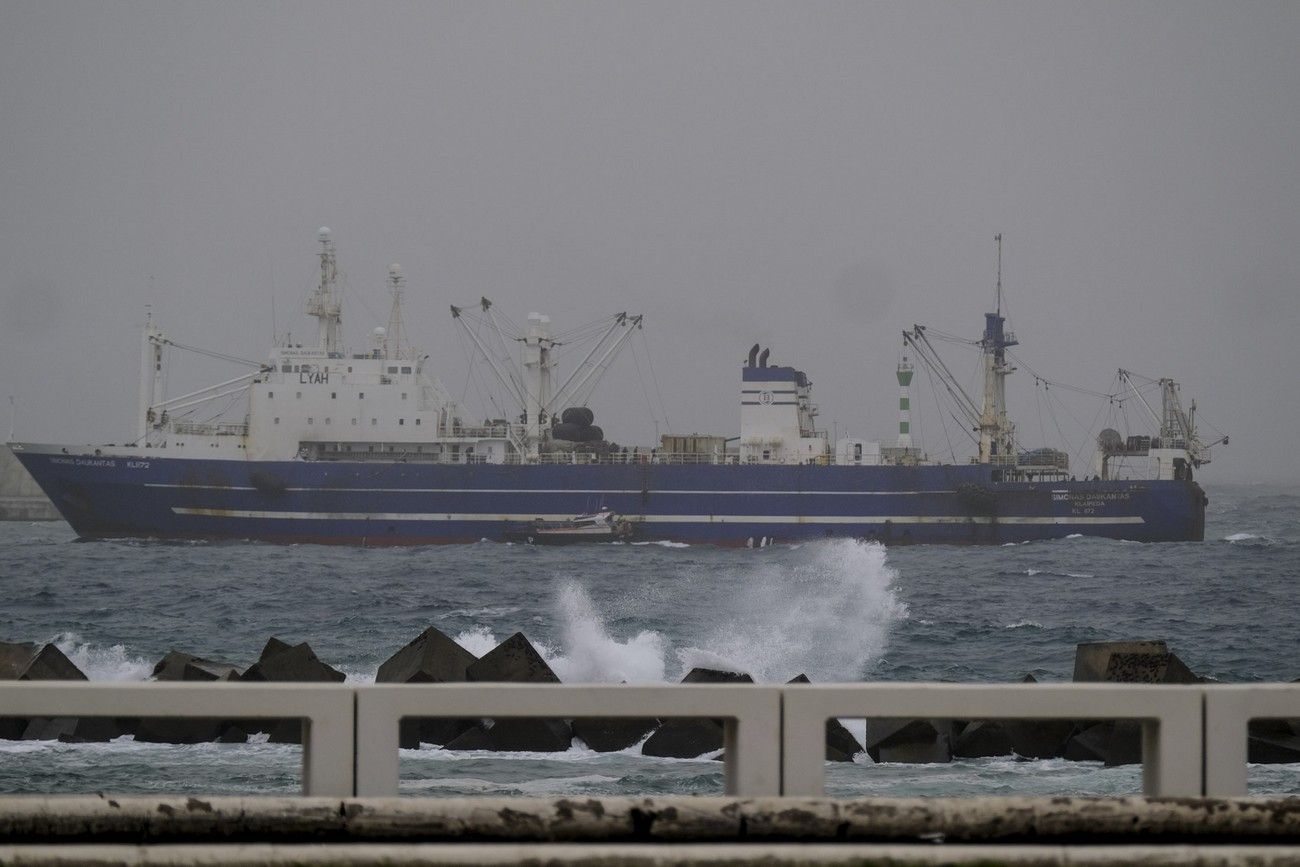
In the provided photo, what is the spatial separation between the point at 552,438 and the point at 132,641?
3242cm

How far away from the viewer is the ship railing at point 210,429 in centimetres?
5309

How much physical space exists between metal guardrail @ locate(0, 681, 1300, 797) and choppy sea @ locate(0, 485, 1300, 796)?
568 centimetres

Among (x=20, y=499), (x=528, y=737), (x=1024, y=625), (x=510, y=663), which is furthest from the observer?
(x=20, y=499)

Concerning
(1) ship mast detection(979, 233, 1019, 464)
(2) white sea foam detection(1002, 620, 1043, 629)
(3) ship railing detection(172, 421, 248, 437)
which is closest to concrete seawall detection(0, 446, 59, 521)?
(3) ship railing detection(172, 421, 248, 437)

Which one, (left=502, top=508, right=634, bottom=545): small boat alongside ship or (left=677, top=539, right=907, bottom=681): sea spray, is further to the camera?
(left=502, top=508, right=634, bottom=545): small boat alongside ship

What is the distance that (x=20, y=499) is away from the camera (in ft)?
310

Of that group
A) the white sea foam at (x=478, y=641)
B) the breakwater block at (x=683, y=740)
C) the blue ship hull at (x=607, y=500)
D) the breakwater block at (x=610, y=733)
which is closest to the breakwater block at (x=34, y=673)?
the breakwater block at (x=610, y=733)

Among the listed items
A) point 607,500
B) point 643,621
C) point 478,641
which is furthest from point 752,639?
point 607,500

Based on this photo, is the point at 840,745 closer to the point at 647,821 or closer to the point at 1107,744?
the point at 1107,744

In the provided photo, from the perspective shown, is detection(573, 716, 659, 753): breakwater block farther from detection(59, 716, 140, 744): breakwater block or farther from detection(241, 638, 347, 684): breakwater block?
detection(59, 716, 140, 744): breakwater block

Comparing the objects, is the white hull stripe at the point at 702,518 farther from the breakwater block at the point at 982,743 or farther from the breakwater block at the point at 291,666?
the breakwater block at the point at 982,743

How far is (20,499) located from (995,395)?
66.9 meters

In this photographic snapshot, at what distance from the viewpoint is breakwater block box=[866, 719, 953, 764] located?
11906 millimetres

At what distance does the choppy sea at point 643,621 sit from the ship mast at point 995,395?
8.17 m
